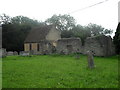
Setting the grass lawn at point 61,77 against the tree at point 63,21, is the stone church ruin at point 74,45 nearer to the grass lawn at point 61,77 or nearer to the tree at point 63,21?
the grass lawn at point 61,77

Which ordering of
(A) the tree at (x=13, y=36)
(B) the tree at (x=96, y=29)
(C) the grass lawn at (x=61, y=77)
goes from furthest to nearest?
1. (B) the tree at (x=96, y=29)
2. (A) the tree at (x=13, y=36)
3. (C) the grass lawn at (x=61, y=77)

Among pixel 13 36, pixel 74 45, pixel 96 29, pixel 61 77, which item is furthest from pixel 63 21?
pixel 61 77

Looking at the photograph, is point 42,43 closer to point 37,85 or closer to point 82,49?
point 82,49

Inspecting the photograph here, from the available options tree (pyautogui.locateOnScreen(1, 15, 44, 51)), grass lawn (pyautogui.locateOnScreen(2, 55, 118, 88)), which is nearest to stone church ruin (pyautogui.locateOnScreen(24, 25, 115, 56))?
tree (pyautogui.locateOnScreen(1, 15, 44, 51))

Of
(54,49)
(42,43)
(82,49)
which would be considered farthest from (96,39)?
(42,43)

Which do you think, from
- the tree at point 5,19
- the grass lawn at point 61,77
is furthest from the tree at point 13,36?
the grass lawn at point 61,77

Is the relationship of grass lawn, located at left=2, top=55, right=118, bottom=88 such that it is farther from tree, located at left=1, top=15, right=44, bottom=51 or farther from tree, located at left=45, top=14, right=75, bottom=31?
tree, located at left=45, top=14, right=75, bottom=31

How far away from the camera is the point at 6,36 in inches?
1746

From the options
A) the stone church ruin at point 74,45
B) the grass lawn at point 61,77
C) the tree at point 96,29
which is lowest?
Answer: the grass lawn at point 61,77

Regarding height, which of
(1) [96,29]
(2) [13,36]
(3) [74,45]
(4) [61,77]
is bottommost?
(4) [61,77]

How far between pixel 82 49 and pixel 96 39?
3.49 m

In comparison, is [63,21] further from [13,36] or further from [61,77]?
[61,77]

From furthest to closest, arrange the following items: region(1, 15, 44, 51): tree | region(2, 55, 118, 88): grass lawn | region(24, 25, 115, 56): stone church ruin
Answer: region(1, 15, 44, 51): tree < region(24, 25, 115, 56): stone church ruin < region(2, 55, 118, 88): grass lawn

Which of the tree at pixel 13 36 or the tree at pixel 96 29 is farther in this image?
the tree at pixel 96 29
